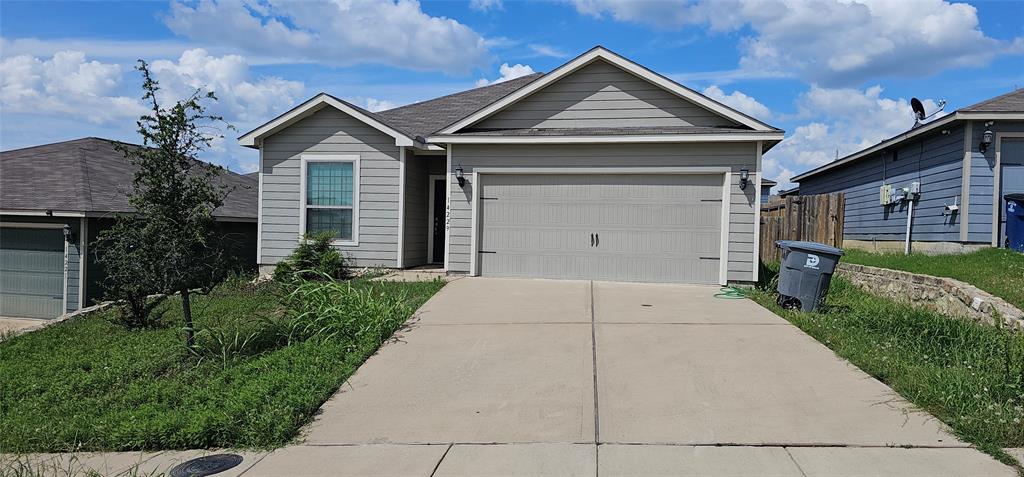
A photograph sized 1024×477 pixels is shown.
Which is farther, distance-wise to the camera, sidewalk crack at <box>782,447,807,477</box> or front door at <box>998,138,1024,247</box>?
front door at <box>998,138,1024,247</box>

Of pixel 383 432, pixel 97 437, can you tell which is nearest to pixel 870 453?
pixel 383 432

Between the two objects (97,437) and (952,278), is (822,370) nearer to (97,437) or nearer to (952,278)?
(952,278)

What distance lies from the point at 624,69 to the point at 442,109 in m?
5.95

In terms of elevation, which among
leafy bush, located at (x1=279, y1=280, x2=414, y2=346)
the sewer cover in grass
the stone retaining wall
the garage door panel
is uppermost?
the garage door panel

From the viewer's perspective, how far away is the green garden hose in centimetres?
1023

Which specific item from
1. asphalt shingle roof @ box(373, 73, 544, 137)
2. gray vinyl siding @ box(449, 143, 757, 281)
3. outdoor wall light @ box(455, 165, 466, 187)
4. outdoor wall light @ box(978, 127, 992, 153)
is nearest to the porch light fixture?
outdoor wall light @ box(978, 127, 992, 153)

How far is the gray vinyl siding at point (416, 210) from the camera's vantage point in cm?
1336

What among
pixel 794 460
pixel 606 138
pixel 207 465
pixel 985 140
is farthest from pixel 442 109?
pixel 794 460

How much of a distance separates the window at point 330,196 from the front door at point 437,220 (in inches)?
77.9

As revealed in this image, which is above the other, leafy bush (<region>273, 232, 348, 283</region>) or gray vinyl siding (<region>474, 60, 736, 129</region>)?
gray vinyl siding (<region>474, 60, 736, 129</region>)

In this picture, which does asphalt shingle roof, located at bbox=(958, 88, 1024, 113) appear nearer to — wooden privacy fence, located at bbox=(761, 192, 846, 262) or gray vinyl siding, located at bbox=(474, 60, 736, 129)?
wooden privacy fence, located at bbox=(761, 192, 846, 262)

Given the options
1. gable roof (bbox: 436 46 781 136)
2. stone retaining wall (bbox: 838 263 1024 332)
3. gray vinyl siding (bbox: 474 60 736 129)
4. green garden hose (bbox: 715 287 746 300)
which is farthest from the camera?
gray vinyl siding (bbox: 474 60 736 129)

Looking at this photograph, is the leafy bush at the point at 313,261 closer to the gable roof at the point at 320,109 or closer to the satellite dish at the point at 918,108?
the gable roof at the point at 320,109

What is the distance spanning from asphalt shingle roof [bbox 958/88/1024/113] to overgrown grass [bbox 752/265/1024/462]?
18.0ft
